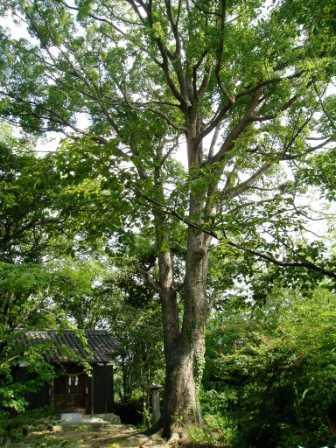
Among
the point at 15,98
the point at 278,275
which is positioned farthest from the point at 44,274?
the point at 15,98

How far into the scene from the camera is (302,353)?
631 centimetres

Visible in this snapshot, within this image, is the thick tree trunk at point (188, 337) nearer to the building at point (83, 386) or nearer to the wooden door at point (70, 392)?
the building at point (83, 386)

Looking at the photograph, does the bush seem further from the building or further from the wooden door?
the wooden door

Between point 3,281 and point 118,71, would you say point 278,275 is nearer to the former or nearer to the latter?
point 3,281

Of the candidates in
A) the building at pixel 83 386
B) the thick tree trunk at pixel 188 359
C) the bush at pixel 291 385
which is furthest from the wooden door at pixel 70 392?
the bush at pixel 291 385

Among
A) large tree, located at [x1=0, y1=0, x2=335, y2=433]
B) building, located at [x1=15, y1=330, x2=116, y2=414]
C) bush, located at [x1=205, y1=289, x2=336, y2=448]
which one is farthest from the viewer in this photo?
building, located at [x1=15, y1=330, x2=116, y2=414]

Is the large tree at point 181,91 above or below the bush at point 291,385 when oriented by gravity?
above

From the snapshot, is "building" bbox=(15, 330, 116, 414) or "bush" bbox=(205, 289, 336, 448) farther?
"building" bbox=(15, 330, 116, 414)

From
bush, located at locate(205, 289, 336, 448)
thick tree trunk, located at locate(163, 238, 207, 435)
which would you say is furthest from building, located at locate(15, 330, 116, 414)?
bush, located at locate(205, 289, 336, 448)

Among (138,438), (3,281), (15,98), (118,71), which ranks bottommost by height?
(138,438)

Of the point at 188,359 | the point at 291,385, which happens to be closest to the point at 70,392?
the point at 188,359

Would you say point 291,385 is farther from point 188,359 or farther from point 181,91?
point 181,91

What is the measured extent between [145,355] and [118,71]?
34.1ft

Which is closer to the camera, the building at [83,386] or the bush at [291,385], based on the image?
the bush at [291,385]
